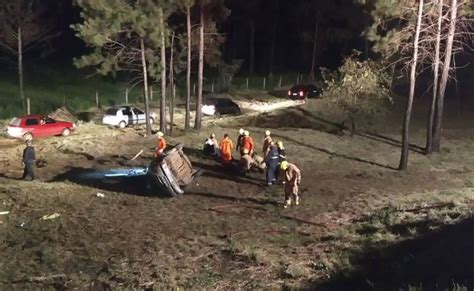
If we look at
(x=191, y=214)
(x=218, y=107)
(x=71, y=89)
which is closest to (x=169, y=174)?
(x=191, y=214)

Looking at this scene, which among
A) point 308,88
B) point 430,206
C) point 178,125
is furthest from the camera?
point 308,88

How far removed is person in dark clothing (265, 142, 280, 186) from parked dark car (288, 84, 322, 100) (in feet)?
102

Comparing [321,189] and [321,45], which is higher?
[321,45]

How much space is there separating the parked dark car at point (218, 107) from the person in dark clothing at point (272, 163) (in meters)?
21.7

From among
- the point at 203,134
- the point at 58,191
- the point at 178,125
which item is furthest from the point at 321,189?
the point at 178,125

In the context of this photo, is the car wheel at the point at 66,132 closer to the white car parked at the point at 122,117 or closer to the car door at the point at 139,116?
the white car parked at the point at 122,117

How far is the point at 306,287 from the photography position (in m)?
13.7

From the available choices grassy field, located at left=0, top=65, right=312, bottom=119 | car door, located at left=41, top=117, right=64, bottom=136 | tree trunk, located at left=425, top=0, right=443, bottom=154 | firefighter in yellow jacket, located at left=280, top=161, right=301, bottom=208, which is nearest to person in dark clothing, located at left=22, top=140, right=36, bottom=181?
firefighter in yellow jacket, located at left=280, top=161, right=301, bottom=208

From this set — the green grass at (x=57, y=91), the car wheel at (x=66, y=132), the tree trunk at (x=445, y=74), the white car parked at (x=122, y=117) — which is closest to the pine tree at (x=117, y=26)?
the car wheel at (x=66, y=132)

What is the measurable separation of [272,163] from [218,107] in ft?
73.9

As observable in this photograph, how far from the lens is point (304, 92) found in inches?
2170

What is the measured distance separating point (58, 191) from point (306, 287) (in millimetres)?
12150

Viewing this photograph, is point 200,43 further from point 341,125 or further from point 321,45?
point 321,45

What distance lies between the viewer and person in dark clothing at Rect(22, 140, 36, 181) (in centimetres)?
2378
